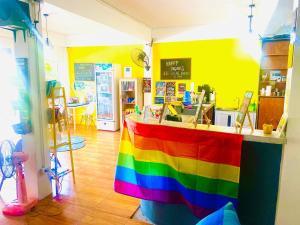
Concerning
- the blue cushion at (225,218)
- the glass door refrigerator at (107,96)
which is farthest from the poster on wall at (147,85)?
the blue cushion at (225,218)

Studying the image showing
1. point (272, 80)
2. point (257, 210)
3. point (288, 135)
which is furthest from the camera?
point (272, 80)

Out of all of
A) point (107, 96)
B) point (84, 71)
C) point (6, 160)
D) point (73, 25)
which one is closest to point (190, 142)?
point (6, 160)

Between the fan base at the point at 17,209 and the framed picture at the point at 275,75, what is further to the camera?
the framed picture at the point at 275,75

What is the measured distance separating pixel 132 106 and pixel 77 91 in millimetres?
1839

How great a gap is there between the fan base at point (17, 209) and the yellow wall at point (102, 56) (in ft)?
14.3

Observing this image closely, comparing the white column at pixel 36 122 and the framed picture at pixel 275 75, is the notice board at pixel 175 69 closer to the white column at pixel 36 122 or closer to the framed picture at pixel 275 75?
the framed picture at pixel 275 75

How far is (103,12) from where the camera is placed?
3734 mm

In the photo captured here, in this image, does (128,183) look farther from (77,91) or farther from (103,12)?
(77,91)

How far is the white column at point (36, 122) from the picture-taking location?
262 cm

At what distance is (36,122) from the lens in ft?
9.00

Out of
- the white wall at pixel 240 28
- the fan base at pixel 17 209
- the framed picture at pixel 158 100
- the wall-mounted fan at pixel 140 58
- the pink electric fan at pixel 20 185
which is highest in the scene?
the white wall at pixel 240 28

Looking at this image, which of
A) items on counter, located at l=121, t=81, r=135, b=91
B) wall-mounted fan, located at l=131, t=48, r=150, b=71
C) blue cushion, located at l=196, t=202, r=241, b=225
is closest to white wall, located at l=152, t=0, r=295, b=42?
wall-mounted fan, located at l=131, t=48, r=150, b=71

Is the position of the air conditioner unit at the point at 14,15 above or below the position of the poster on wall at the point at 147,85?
above

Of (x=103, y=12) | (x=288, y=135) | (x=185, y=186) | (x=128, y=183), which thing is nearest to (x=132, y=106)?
(x=103, y=12)
